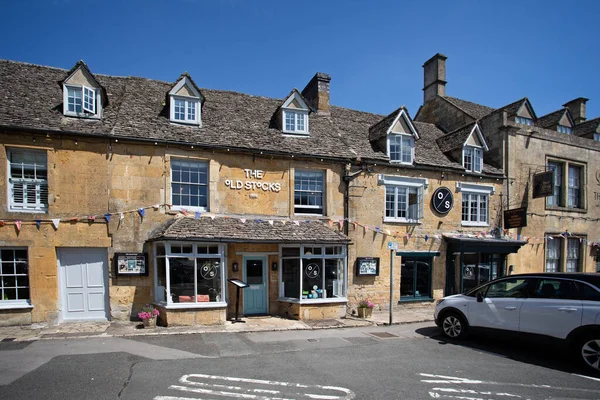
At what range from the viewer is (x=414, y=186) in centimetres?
1539

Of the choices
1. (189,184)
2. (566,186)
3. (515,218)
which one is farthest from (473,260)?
(189,184)

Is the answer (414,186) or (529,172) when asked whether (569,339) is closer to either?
(414,186)

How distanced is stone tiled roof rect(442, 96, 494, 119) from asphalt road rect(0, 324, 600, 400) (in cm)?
1415

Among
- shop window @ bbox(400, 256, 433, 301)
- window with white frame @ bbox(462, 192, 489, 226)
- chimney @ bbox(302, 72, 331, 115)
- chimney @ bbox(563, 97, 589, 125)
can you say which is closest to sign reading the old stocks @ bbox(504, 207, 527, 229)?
window with white frame @ bbox(462, 192, 489, 226)

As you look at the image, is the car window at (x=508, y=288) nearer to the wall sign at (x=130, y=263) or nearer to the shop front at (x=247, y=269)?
the shop front at (x=247, y=269)

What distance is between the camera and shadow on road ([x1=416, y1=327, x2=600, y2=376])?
7.78 m

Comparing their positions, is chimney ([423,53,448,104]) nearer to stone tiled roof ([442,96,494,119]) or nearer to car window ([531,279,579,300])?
stone tiled roof ([442,96,494,119])

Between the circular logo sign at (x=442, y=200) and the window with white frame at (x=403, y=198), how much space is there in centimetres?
→ 65

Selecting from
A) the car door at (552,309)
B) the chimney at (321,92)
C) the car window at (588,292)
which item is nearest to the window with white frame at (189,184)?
the chimney at (321,92)

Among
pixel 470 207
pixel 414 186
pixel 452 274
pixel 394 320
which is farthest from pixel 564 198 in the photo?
pixel 394 320

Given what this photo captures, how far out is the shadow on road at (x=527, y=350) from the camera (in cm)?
778

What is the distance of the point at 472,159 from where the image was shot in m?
16.7

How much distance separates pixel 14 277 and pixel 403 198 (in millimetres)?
14356

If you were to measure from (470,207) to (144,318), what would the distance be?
14.4m
